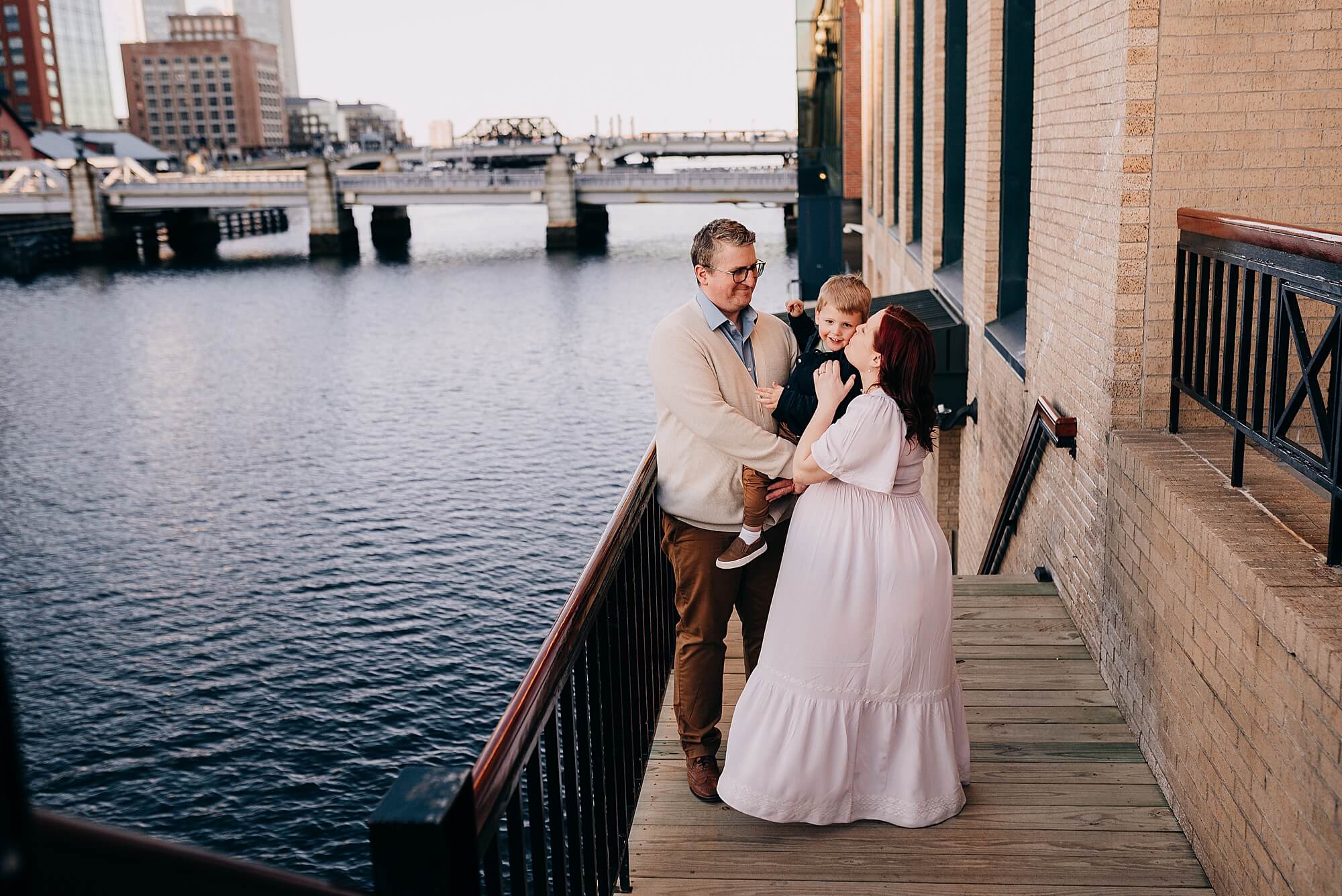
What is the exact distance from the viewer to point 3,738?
1.96ft

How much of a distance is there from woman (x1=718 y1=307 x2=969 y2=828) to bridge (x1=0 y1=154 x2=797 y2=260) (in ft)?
215

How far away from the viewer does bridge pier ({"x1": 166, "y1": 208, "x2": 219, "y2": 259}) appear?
78.4 metres

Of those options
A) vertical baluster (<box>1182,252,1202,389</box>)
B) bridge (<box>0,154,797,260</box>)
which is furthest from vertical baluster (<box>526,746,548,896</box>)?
bridge (<box>0,154,797,260</box>)

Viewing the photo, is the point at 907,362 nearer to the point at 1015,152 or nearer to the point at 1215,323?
the point at 1215,323

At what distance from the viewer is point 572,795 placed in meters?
3.36

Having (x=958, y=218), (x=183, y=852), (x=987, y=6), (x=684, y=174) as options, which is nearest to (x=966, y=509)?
(x=958, y=218)

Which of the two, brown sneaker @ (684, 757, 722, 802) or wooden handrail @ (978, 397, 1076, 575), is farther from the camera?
wooden handrail @ (978, 397, 1076, 575)

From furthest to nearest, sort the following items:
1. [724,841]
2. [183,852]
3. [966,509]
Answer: [966,509] < [724,841] < [183,852]

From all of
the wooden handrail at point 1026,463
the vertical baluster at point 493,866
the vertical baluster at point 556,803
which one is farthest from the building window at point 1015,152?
the vertical baluster at point 493,866

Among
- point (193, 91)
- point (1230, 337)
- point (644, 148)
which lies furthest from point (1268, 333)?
point (193, 91)

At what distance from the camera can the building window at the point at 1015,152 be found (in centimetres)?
829

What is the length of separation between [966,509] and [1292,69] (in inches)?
252

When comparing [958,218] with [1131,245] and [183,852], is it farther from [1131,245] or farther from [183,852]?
[183,852]

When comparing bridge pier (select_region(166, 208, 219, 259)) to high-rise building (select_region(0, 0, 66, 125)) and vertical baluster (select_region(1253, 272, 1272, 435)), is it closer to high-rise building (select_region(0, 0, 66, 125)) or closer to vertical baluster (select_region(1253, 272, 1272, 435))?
vertical baluster (select_region(1253, 272, 1272, 435))
